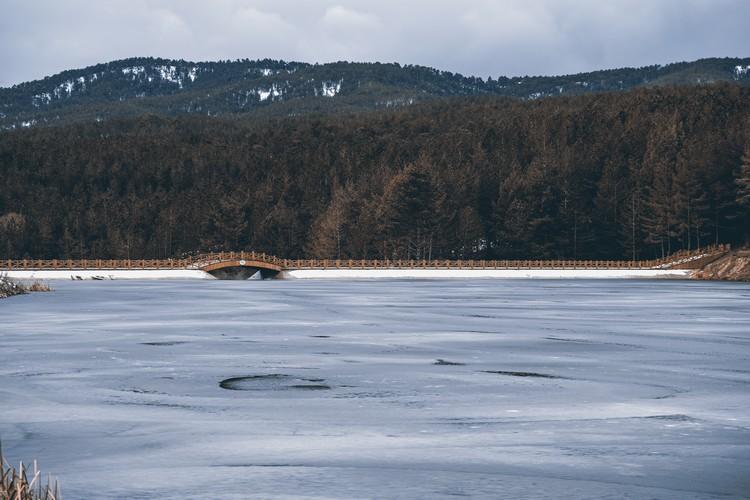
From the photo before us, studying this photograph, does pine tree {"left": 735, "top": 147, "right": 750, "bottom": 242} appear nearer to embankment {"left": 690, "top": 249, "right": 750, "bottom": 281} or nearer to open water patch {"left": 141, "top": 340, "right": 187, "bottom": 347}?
embankment {"left": 690, "top": 249, "right": 750, "bottom": 281}

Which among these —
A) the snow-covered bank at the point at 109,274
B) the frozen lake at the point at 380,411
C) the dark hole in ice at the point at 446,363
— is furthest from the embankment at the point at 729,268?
the dark hole in ice at the point at 446,363

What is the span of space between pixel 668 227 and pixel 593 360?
12176 cm

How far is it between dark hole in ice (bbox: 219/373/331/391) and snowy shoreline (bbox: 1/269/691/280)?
9679 centimetres

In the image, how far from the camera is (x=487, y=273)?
124 m

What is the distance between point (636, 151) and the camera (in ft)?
618

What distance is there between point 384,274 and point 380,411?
105 metres

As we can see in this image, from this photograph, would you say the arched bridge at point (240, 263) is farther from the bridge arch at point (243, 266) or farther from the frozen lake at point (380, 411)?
the frozen lake at point (380, 411)

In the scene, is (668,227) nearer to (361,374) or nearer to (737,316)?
(737,316)

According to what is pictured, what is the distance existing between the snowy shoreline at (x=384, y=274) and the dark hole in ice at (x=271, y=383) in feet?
318

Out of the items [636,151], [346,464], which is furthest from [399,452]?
[636,151]

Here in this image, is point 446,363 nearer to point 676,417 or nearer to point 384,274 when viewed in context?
point 676,417

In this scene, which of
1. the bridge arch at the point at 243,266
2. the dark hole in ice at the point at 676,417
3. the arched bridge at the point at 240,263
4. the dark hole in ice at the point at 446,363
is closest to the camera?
the dark hole in ice at the point at 676,417

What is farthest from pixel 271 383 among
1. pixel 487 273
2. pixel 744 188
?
pixel 744 188

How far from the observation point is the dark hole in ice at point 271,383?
2017 centimetres
